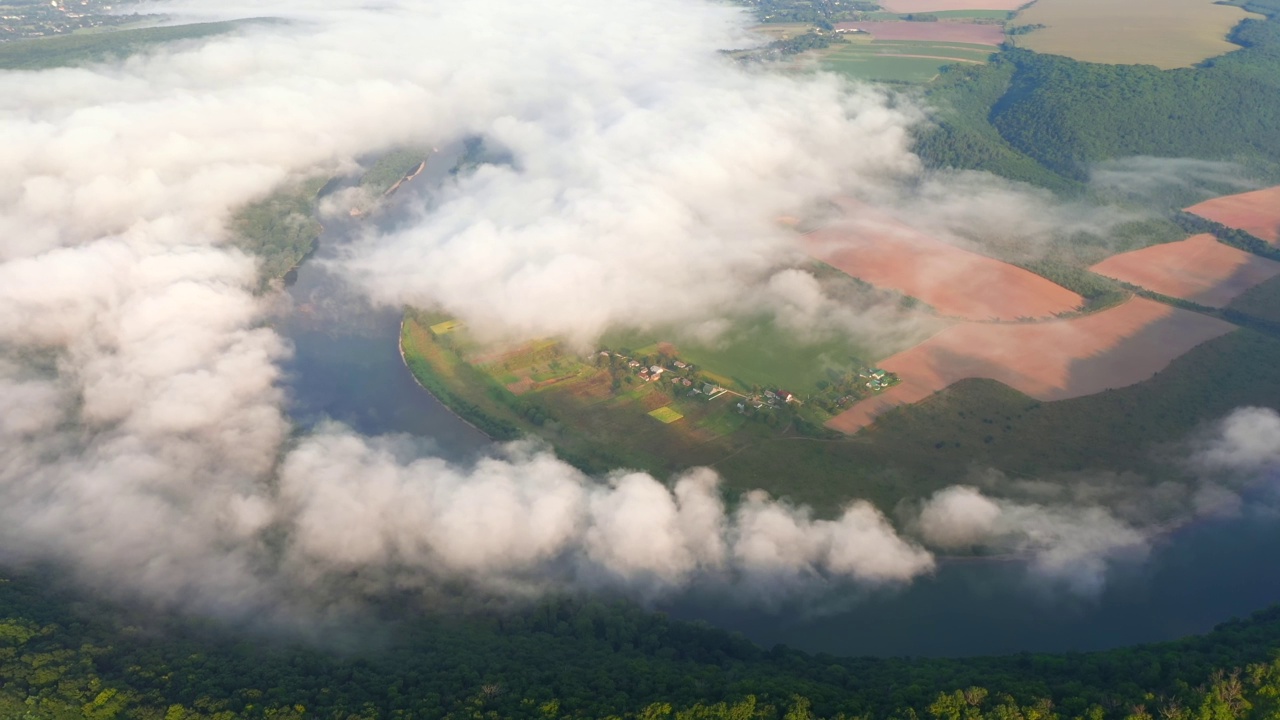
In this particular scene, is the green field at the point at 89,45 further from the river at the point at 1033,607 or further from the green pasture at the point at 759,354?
the river at the point at 1033,607

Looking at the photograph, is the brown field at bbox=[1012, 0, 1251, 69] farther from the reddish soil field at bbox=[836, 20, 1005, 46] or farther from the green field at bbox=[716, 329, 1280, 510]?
the green field at bbox=[716, 329, 1280, 510]

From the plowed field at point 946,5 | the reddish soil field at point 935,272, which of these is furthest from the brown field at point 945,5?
the reddish soil field at point 935,272

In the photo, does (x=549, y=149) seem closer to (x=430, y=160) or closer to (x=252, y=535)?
(x=430, y=160)

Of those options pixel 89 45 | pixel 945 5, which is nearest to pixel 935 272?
pixel 945 5

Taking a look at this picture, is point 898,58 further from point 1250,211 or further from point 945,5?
point 1250,211

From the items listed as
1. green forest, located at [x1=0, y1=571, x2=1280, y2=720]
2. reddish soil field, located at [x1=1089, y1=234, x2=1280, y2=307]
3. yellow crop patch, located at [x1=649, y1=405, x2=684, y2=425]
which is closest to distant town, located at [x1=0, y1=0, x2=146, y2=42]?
yellow crop patch, located at [x1=649, y1=405, x2=684, y2=425]

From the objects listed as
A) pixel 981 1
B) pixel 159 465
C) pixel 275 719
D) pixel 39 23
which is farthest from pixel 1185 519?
pixel 39 23
